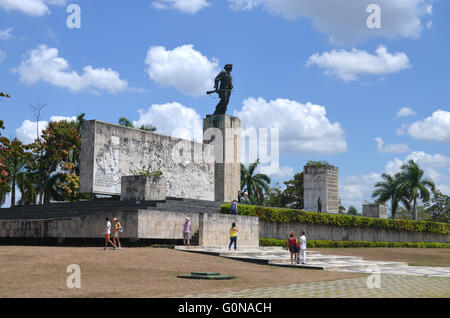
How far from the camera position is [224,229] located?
68.4 feet

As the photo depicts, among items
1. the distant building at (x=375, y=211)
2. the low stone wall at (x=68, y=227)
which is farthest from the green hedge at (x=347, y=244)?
the low stone wall at (x=68, y=227)

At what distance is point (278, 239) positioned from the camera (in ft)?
83.7

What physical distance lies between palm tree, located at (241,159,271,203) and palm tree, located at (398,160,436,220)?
13.3 m

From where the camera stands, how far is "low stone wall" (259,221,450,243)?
25.5 metres

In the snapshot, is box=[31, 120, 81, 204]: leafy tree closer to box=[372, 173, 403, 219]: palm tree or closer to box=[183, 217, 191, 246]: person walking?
box=[183, 217, 191, 246]: person walking

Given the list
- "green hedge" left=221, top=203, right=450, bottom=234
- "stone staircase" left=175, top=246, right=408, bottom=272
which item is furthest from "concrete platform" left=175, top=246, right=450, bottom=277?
"green hedge" left=221, top=203, right=450, bottom=234

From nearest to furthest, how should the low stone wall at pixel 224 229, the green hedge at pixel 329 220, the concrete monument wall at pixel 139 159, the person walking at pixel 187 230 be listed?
the person walking at pixel 187 230 → the low stone wall at pixel 224 229 → the concrete monument wall at pixel 139 159 → the green hedge at pixel 329 220

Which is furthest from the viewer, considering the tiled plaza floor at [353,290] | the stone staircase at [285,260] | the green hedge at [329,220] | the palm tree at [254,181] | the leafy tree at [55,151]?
the palm tree at [254,181]

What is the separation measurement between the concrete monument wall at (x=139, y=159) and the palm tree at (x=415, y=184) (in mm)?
27750

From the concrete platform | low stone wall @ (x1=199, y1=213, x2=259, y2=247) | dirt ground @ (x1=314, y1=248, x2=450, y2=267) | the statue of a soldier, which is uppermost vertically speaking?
the statue of a soldier

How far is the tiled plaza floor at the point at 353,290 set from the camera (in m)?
9.11

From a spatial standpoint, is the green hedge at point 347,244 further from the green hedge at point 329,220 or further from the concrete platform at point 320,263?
the concrete platform at point 320,263
